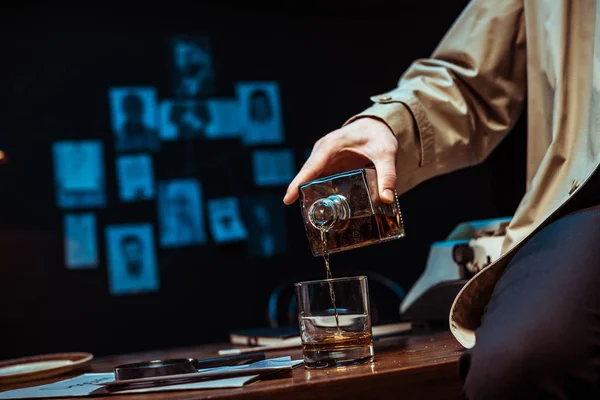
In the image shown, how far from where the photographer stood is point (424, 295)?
5.49 ft

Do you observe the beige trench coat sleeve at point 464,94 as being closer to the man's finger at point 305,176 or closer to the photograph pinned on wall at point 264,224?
the man's finger at point 305,176

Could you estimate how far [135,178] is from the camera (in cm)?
405

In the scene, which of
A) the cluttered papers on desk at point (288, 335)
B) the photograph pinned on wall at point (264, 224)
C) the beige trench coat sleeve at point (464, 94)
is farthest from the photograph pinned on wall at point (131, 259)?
the beige trench coat sleeve at point (464, 94)

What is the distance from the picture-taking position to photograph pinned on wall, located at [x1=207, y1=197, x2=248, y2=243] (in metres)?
4.14

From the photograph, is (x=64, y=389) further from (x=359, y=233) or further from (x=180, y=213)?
(x=180, y=213)

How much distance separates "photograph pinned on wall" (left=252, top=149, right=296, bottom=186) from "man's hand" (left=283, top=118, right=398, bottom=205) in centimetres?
300

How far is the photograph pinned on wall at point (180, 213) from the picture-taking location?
A: 4.07 meters

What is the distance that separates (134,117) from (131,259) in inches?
→ 30.8

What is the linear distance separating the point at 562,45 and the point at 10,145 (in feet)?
10.8

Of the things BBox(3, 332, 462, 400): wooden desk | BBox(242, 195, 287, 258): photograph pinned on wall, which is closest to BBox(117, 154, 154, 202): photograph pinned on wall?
BBox(242, 195, 287, 258): photograph pinned on wall

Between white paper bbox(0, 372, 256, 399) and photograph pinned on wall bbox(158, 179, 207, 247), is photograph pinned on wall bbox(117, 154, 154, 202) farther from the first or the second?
white paper bbox(0, 372, 256, 399)

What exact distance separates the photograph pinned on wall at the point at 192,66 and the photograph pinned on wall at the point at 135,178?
1.46ft

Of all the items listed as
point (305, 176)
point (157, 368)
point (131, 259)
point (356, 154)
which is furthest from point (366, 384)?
point (131, 259)

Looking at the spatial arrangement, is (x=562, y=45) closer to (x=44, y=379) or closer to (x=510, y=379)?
(x=510, y=379)
